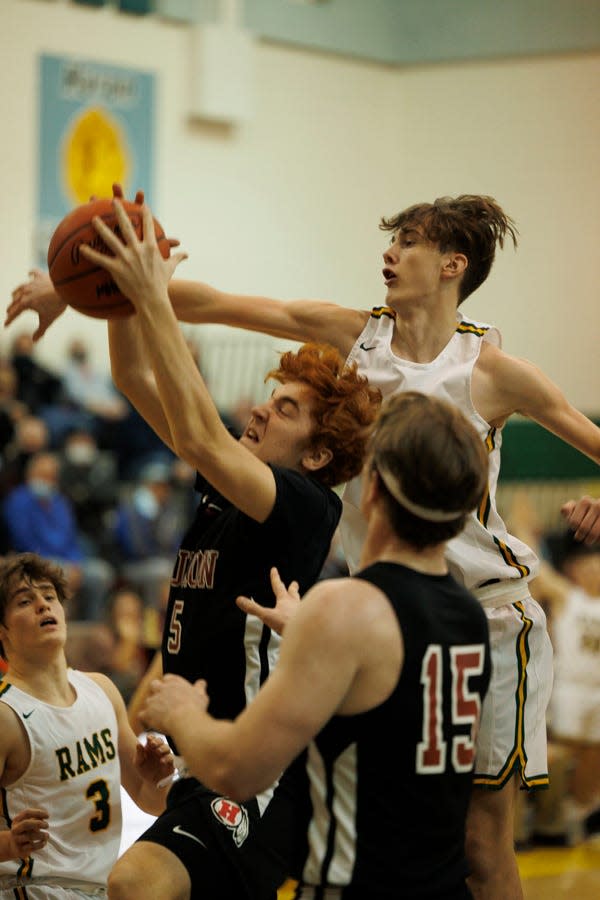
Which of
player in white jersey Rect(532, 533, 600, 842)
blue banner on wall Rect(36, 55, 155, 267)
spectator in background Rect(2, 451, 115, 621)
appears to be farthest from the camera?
blue banner on wall Rect(36, 55, 155, 267)

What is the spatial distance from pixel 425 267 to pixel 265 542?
1.08 metres

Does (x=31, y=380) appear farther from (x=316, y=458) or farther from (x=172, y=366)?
(x=172, y=366)

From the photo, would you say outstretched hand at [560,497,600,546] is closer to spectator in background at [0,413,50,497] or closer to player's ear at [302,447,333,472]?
player's ear at [302,447,333,472]

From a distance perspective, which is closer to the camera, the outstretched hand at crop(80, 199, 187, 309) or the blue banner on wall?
the outstretched hand at crop(80, 199, 187, 309)

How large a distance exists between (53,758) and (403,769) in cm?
161

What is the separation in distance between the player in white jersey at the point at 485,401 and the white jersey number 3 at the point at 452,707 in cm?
123

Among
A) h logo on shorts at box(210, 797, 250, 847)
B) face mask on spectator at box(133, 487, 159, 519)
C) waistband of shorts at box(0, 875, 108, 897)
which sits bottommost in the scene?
face mask on spectator at box(133, 487, 159, 519)

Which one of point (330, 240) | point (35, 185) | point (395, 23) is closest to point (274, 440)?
point (35, 185)

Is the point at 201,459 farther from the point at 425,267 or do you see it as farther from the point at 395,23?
the point at 395,23

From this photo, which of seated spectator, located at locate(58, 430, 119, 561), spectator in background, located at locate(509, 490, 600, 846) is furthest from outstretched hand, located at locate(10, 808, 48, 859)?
seated spectator, located at locate(58, 430, 119, 561)

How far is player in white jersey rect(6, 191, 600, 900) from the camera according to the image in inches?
151

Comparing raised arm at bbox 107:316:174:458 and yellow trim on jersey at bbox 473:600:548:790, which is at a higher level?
raised arm at bbox 107:316:174:458

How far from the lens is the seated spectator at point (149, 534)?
12062mm

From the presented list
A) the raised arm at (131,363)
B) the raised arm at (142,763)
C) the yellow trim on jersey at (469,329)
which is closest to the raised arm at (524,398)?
the yellow trim on jersey at (469,329)
